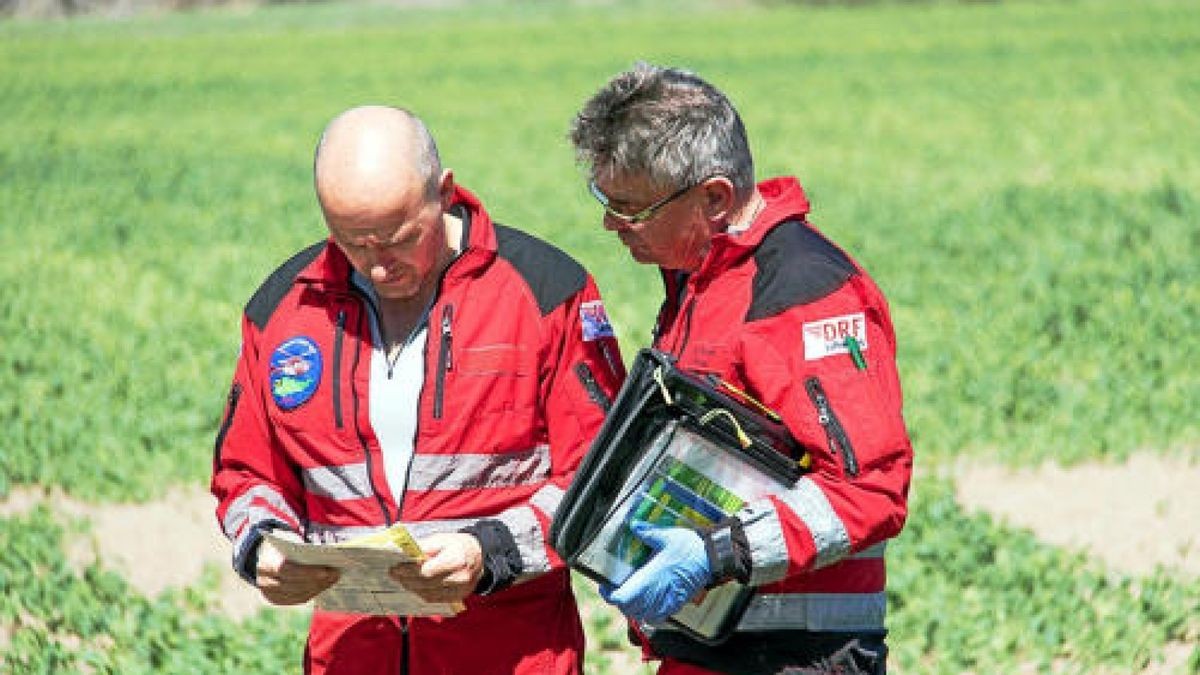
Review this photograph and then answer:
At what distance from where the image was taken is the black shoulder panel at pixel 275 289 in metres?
4.21

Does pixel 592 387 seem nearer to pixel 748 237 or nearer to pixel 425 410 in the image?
pixel 425 410

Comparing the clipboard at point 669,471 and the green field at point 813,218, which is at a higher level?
the clipboard at point 669,471

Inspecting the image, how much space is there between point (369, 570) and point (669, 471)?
0.60 meters

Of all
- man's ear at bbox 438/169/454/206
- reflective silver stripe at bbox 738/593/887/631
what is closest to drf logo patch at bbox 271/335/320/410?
man's ear at bbox 438/169/454/206

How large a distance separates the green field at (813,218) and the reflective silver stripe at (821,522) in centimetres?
382

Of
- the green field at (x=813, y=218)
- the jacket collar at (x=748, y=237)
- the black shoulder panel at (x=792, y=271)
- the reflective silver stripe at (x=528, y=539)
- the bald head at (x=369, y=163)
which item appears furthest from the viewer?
the green field at (x=813, y=218)

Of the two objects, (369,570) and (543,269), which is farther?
(543,269)

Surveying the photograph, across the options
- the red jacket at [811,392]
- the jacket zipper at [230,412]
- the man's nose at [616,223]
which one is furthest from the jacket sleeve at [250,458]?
the red jacket at [811,392]

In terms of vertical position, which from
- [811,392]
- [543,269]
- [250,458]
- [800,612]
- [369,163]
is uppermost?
[369,163]

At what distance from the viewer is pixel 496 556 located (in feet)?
12.9

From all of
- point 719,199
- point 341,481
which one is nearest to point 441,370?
point 341,481

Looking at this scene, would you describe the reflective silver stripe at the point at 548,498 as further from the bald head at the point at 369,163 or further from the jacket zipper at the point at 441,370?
the bald head at the point at 369,163

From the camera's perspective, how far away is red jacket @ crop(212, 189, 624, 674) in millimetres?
4039

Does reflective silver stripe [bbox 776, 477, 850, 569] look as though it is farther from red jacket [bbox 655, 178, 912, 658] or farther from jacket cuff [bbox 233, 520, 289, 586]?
jacket cuff [bbox 233, 520, 289, 586]
